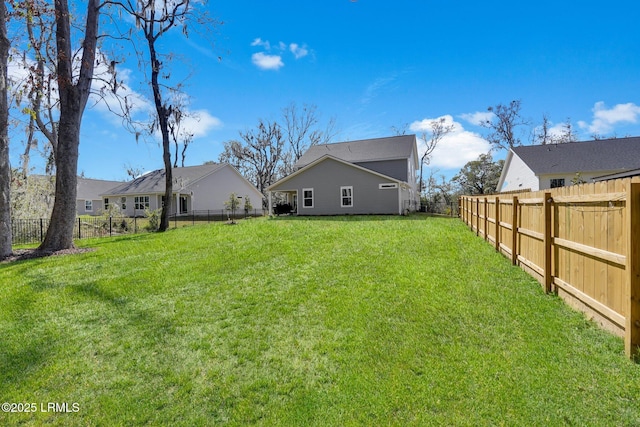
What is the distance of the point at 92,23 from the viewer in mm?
10312

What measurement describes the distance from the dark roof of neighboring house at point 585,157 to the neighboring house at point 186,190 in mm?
25029

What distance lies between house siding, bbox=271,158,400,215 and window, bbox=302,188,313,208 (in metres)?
0.17

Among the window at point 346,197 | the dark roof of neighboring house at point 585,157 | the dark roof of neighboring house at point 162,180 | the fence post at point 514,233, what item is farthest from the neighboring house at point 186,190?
the fence post at point 514,233

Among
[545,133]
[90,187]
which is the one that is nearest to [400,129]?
[545,133]

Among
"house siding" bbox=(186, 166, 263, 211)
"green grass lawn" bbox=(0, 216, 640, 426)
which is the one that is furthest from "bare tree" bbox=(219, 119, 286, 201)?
"green grass lawn" bbox=(0, 216, 640, 426)

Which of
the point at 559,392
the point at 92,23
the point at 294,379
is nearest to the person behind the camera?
the point at 559,392

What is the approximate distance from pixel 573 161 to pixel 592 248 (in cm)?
2340

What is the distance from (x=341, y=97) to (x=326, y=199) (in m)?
9.29

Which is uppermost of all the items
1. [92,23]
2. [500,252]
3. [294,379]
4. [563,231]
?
[92,23]

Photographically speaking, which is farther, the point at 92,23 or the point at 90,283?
the point at 92,23

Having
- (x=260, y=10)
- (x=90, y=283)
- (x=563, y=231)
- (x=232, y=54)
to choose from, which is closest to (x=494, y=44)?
(x=260, y=10)

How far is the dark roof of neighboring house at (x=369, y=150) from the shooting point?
73.2 ft

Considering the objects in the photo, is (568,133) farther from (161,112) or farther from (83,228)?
(83,228)

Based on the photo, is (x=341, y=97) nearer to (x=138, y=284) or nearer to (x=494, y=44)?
(x=494, y=44)
